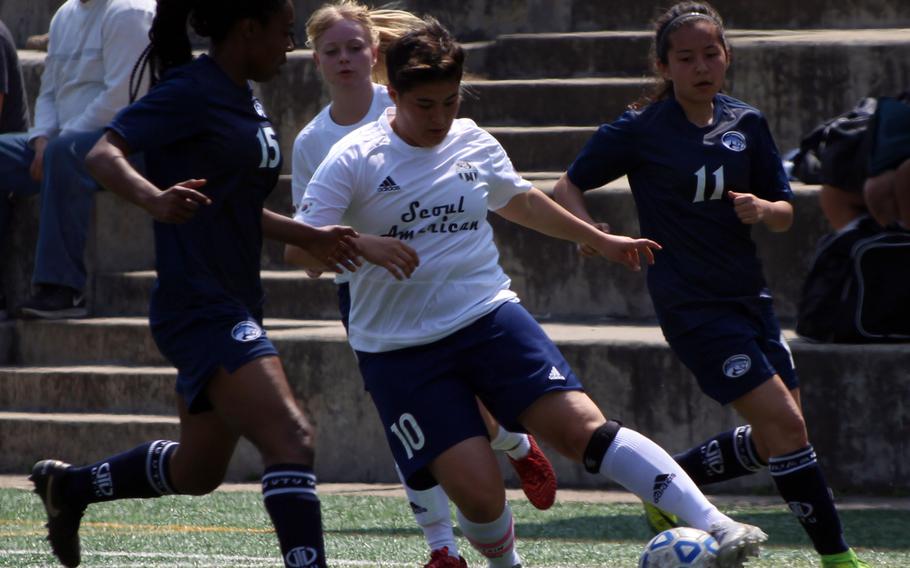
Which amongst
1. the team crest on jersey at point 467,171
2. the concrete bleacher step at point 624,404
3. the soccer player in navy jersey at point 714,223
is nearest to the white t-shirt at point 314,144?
the soccer player in navy jersey at point 714,223

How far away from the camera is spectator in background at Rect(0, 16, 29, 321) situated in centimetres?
1030

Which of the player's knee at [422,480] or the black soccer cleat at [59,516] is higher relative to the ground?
the player's knee at [422,480]

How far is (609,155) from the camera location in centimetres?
606

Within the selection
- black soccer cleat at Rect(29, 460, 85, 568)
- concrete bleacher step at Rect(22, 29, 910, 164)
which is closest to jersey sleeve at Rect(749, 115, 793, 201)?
black soccer cleat at Rect(29, 460, 85, 568)

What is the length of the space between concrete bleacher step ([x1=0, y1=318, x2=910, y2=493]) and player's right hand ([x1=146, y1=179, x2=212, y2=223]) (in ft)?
13.1

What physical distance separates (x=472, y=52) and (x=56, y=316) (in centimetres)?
358

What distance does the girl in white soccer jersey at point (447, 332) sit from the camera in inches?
198

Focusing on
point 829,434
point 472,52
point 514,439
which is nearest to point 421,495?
point 514,439

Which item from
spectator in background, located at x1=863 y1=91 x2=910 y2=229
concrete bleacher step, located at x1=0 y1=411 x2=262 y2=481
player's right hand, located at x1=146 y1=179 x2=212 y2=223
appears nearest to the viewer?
spectator in background, located at x1=863 y1=91 x2=910 y2=229

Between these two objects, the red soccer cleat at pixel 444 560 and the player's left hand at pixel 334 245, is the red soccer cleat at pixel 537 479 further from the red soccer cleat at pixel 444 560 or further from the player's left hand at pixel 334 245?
the player's left hand at pixel 334 245

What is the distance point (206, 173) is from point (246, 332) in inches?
18.4

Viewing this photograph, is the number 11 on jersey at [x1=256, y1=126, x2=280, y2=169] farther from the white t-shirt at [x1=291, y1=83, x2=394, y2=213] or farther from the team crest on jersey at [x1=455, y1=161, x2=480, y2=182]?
the white t-shirt at [x1=291, y1=83, x2=394, y2=213]

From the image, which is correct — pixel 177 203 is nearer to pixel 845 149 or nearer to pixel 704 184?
pixel 845 149

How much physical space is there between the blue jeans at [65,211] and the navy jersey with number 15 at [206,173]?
4905 millimetres
